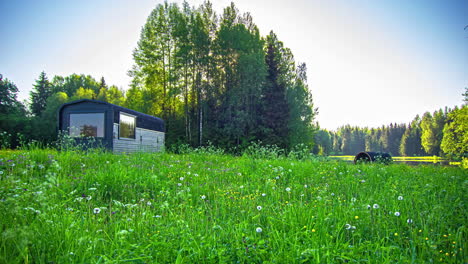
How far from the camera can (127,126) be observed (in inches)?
619

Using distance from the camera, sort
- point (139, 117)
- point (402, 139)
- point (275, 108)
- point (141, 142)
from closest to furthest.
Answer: point (139, 117)
point (141, 142)
point (275, 108)
point (402, 139)

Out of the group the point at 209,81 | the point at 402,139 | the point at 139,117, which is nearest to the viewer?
the point at 139,117

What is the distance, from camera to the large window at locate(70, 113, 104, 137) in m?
14.4

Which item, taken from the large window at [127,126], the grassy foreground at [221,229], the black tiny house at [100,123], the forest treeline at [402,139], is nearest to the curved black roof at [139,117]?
the black tiny house at [100,123]

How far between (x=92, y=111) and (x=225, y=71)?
16114 mm

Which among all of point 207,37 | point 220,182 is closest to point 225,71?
point 207,37

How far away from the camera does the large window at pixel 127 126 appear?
15.0 meters

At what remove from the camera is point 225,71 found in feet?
90.6

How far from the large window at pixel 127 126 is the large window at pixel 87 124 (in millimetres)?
1083

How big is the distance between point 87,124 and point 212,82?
1508 centimetres

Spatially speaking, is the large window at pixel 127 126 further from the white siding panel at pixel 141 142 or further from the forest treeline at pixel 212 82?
the forest treeline at pixel 212 82

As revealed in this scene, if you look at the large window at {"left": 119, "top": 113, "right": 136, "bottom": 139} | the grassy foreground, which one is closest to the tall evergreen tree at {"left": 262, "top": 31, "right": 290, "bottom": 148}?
the large window at {"left": 119, "top": 113, "right": 136, "bottom": 139}

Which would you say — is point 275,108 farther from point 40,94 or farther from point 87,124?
point 40,94

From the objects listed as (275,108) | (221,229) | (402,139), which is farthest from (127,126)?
(402,139)
